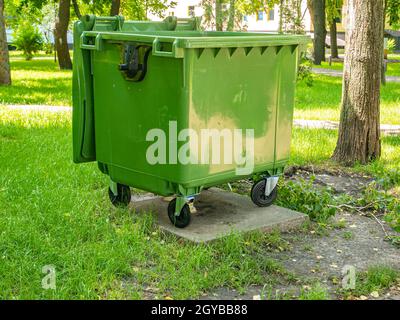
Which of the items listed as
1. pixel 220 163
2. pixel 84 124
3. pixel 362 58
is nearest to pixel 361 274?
pixel 220 163

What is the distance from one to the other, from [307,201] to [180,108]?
163cm

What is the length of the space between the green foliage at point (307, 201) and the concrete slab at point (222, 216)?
0.20 meters

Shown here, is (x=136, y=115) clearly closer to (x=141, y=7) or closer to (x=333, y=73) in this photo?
(x=333, y=73)

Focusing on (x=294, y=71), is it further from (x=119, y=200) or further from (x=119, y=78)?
(x=119, y=200)

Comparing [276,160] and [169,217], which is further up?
[276,160]

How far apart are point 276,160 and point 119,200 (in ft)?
4.15

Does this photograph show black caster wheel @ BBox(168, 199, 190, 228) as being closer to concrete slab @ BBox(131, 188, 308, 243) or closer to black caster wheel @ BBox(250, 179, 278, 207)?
concrete slab @ BBox(131, 188, 308, 243)

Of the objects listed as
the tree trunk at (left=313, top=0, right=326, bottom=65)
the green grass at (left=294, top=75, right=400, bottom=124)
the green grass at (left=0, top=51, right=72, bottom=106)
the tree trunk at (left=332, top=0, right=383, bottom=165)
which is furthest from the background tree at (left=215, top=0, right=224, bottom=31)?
the tree trunk at (left=332, top=0, right=383, bottom=165)

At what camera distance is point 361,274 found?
13.4 ft

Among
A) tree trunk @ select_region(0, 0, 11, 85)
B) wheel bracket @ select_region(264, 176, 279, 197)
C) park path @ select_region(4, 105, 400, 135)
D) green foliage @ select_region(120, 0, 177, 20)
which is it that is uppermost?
green foliage @ select_region(120, 0, 177, 20)

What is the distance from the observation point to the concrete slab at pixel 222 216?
4629 millimetres

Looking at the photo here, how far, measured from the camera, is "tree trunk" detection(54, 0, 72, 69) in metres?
21.3

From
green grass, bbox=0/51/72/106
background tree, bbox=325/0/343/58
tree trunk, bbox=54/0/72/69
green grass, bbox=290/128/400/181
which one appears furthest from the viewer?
background tree, bbox=325/0/343/58
